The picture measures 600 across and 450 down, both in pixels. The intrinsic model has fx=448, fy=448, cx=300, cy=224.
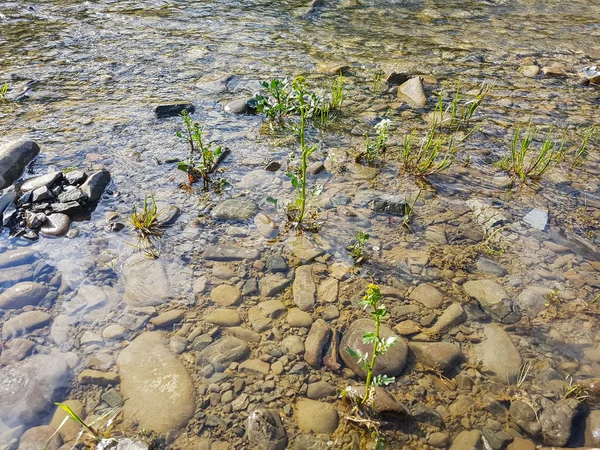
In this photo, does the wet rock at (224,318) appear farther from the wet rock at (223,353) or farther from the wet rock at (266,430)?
the wet rock at (266,430)

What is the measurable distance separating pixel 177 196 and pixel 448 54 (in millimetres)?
5009

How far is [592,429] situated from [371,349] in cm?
119

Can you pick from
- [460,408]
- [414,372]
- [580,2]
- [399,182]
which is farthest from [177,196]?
[580,2]

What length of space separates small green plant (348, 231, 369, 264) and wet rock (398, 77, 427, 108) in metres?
2.64

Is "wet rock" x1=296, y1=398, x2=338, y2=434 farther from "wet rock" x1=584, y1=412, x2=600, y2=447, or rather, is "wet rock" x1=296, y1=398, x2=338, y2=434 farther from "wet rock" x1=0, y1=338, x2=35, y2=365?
"wet rock" x1=0, y1=338, x2=35, y2=365

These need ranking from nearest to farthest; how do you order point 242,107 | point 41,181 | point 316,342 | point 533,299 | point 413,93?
point 316,342 → point 533,299 → point 41,181 → point 242,107 → point 413,93

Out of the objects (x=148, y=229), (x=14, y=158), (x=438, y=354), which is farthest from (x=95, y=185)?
(x=438, y=354)

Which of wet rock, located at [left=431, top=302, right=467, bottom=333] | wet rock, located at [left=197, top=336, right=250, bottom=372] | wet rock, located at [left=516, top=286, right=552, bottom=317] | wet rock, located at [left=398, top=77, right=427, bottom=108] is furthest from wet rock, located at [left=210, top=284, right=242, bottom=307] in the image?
wet rock, located at [left=398, top=77, right=427, bottom=108]

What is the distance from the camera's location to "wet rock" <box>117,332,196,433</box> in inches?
94.0

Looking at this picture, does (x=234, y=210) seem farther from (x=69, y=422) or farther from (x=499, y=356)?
(x=499, y=356)

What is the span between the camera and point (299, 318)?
9.66 ft

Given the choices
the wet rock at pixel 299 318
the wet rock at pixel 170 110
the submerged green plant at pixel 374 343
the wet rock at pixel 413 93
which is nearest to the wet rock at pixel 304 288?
the wet rock at pixel 299 318

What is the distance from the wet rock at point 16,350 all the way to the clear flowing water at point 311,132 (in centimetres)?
8

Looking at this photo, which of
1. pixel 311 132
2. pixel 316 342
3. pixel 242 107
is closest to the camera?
pixel 316 342
